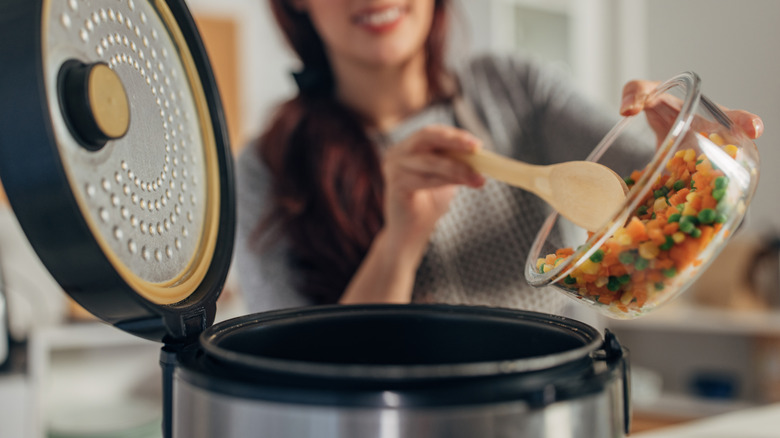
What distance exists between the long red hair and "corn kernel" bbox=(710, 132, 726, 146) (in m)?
0.70

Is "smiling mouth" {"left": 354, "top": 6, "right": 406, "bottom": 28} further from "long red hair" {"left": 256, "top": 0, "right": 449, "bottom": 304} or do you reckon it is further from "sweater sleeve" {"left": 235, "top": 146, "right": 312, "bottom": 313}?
"sweater sleeve" {"left": 235, "top": 146, "right": 312, "bottom": 313}

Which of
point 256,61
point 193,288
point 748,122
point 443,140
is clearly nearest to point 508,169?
point 443,140

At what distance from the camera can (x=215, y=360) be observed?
382mm

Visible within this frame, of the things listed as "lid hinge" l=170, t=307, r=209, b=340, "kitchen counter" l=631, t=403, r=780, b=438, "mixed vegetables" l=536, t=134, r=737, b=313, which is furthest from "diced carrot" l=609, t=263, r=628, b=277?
"kitchen counter" l=631, t=403, r=780, b=438

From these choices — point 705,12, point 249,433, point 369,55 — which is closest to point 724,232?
point 249,433

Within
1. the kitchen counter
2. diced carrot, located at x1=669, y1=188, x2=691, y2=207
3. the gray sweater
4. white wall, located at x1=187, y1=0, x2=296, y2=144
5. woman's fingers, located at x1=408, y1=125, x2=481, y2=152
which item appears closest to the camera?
diced carrot, located at x1=669, y1=188, x2=691, y2=207

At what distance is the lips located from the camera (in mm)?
994

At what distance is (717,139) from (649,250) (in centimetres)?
10

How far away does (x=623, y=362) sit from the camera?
388 mm

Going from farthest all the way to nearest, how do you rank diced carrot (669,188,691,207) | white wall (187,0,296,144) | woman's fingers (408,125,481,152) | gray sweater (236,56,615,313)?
white wall (187,0,296,144) < gray sweater (236,56,615,313) < woman's fingers (408,125,481,152) < diced carrot (669,188,691,207)

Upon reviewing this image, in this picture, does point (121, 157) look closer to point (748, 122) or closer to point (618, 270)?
point (618, 270)

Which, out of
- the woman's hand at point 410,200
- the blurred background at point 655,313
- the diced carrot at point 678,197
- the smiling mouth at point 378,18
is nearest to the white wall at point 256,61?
the blurred background at point 655,313

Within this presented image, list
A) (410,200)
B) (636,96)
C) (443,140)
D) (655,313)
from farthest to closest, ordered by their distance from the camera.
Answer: (655,313), (410,200), (443,140), (636,96)

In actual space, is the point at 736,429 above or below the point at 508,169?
below
